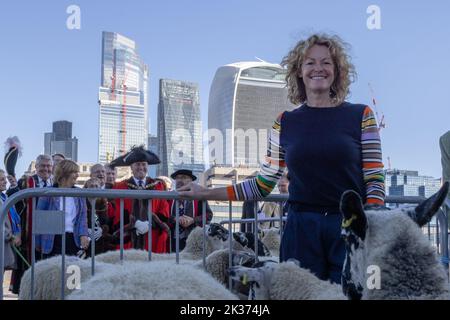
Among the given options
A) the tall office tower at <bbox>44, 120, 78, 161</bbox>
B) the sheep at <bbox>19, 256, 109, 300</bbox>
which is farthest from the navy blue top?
the tall office tower at <bbox>44, 120, 78, 161</bbox>

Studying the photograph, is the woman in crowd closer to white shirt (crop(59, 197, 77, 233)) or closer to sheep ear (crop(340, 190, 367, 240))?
white shirt (crop(59, 197, 77, 233))

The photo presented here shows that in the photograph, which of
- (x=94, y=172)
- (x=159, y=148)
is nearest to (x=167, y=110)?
(x=159, y=148)

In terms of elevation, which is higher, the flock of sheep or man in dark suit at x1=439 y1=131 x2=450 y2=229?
man in dark suit at x1=439 y1=131 x2=450 y2=229

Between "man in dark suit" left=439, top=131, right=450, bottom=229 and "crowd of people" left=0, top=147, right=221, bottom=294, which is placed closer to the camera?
"man in dark suit" left=439, top=131, right=450, bottom=229

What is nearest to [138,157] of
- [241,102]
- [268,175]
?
[268,175]

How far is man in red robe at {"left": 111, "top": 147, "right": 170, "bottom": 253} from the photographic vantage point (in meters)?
5.47

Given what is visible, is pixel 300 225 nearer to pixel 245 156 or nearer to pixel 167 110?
pixel 245 156

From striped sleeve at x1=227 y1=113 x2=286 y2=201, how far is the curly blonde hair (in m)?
0.26

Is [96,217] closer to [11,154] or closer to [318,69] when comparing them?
[11,154]

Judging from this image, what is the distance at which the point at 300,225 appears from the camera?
8.89ft

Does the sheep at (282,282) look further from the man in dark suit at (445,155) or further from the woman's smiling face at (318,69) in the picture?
the man in dark suit at (445,155)

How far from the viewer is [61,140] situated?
10725cm

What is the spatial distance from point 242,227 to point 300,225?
4024 millimetres

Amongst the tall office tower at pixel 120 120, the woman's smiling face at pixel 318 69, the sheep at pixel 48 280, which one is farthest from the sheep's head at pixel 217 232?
the tall office tower at pixel 120 120
